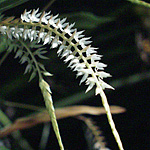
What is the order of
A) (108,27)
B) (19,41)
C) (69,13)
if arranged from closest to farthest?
(19,41), (69,13), (108,27)

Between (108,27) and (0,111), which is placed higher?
(108,27)

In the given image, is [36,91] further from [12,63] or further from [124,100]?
[124,100]

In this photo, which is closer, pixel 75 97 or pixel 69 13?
pixel 69 13

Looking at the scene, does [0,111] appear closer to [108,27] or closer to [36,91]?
[36,91]

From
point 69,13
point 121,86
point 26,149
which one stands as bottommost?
point 26,149

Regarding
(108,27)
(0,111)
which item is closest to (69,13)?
(108,27)

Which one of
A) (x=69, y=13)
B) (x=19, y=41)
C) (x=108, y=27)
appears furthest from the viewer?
(x=108, y=27)
